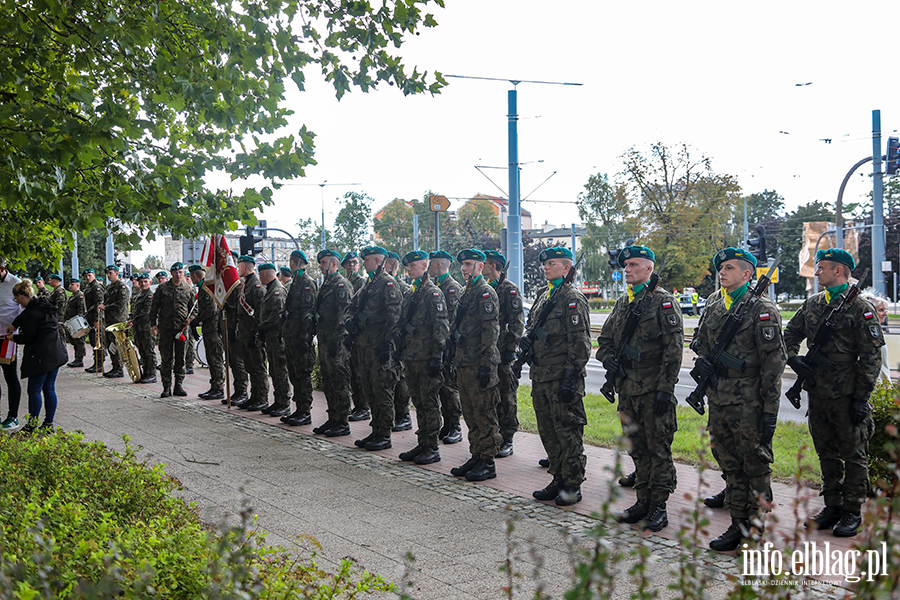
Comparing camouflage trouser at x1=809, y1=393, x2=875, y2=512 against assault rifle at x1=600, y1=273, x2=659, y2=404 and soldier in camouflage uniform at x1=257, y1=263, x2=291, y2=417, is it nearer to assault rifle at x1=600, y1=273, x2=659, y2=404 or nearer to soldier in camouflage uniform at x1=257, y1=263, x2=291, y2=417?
assault rifle at x1=600, y1=273, x2=659, y2=404

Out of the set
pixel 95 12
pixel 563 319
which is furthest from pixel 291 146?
pixel 563 319

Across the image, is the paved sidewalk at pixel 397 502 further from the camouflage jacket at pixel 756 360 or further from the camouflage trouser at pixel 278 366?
the camouflage jacket at pixel 756 360

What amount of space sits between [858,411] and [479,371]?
128 inches

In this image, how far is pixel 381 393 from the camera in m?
8.69

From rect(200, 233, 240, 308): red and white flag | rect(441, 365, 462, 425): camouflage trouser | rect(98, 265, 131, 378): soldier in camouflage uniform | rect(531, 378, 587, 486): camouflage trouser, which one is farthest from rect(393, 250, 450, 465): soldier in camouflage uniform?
rect(98, 265, 131, 378): soldier in camouflage uniform

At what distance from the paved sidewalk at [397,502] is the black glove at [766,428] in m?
0.81

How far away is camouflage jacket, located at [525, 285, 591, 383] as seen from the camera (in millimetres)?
6434

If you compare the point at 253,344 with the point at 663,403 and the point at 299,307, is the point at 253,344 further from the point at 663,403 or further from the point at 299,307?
the point at 663,403

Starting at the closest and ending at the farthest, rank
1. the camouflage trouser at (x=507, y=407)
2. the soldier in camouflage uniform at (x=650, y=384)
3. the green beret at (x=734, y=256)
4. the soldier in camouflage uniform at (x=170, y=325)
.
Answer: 1. the green beret at (x=734, y=256)
2. the soldier in camouflage uniform at (x=650, y=384)
3. the camouflage trouser at (x=507, y=407)
4. the soldier in camouflage uniform at (x=170, y=325)

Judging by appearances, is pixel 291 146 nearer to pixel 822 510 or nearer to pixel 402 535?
pixel 402 535

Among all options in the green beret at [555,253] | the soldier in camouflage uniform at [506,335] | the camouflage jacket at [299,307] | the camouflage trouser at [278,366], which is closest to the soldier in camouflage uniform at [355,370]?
the camouflage jacket at [299,307]

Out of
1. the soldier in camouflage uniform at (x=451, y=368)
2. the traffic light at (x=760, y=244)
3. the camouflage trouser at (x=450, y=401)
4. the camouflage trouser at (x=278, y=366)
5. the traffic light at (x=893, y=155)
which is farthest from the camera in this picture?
the traffic light at (x=893, y=155)

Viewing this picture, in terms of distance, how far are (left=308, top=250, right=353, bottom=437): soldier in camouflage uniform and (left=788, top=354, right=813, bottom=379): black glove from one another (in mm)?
5325

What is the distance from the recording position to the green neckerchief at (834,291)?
5.67 m
